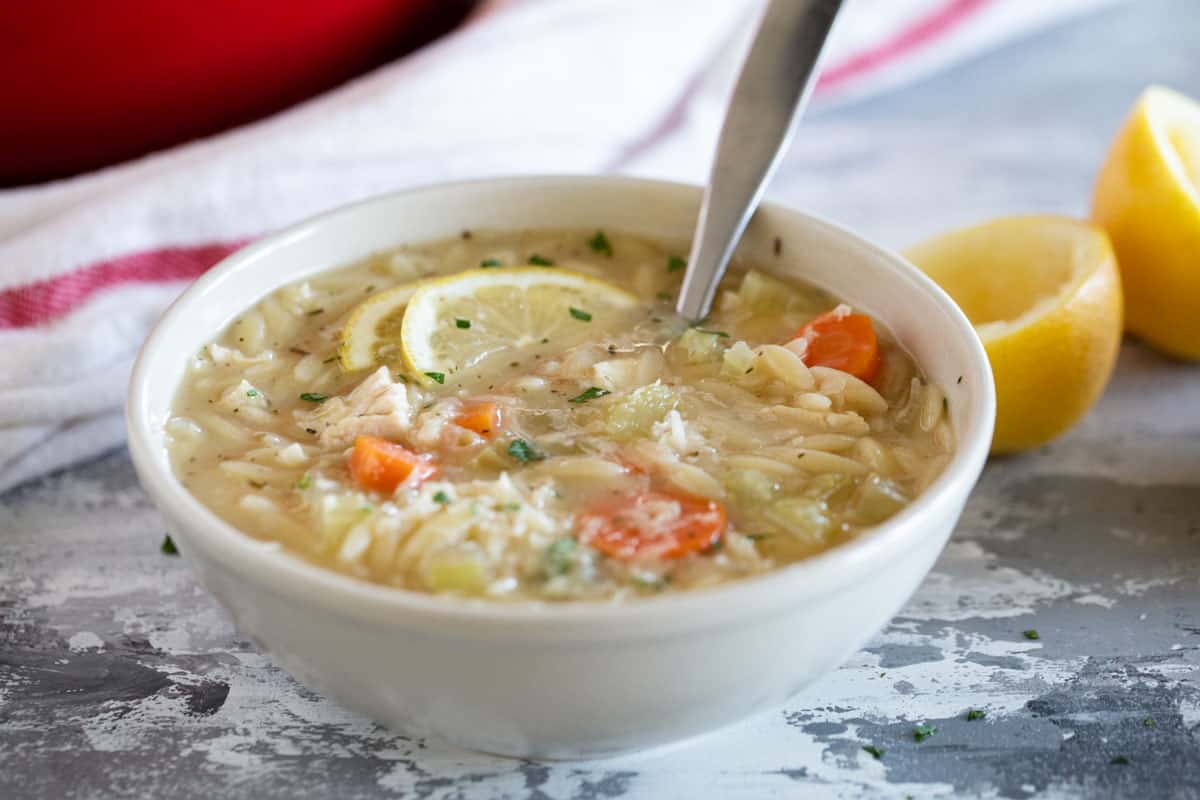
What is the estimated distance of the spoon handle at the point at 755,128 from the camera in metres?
2.94

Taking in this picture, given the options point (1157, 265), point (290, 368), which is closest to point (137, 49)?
point (290, 368)

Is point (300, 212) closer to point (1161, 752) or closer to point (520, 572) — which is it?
point (520, 572)

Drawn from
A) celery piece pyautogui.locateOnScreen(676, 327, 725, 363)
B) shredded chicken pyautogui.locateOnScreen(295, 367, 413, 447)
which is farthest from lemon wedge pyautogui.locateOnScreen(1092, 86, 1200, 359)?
shredded chicken pyautogui.locateOnScreen(295, 367, 413, 447)

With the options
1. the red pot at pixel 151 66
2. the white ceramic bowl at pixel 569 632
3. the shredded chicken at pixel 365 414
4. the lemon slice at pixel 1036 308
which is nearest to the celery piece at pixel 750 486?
the white ceramic bowl at pixel 569 632

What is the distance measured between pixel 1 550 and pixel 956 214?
9.36ft

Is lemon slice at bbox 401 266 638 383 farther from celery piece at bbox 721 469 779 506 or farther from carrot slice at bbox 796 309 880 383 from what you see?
celery piece at bbox 721 469 779 506

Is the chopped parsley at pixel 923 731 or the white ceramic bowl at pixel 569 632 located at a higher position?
the white ceramic bowl at pixel 569 632

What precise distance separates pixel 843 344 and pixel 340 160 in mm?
1591

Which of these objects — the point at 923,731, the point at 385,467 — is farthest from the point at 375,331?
the point at 923,731

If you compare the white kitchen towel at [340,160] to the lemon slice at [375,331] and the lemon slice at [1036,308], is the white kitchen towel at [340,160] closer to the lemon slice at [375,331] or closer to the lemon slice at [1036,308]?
the lemon slice at [375,331]

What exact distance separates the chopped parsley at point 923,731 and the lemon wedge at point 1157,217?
1528 millimetres

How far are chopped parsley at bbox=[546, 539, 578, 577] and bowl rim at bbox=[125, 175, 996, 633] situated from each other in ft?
0.26

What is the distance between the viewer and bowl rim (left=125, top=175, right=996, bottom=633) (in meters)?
1.93

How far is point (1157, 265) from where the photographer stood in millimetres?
3453
